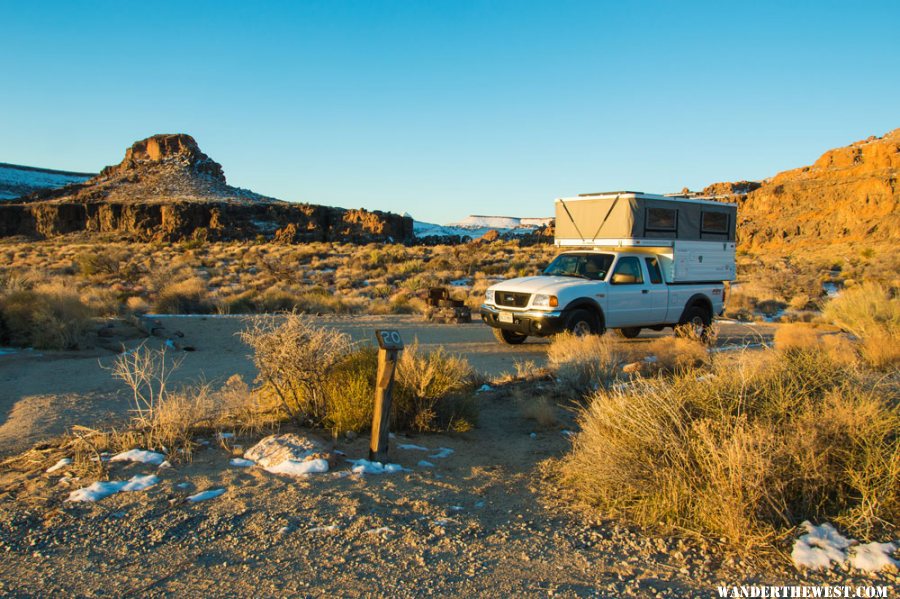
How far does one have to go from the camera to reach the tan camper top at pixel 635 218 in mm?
12578

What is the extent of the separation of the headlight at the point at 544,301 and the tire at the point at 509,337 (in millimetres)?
1607

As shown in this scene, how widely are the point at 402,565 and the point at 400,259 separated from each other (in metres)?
34.8

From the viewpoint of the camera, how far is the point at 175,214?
65.0 m

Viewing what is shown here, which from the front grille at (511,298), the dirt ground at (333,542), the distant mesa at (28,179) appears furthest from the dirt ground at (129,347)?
the distant mesa at (28,179)

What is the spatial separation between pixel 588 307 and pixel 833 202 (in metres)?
61.3

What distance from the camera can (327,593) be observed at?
356cm

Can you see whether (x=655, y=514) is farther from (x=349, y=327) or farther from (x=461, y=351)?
(x=349, y=327)

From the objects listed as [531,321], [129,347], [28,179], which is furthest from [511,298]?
[28,179]

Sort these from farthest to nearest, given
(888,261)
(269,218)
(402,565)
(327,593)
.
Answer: (269,218), (888,261), (402,565), (327,593)

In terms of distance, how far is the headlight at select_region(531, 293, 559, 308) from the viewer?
37.8 ft

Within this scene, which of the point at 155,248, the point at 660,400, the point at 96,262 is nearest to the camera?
the point at 660,400

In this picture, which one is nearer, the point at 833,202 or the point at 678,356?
the point at 678,356

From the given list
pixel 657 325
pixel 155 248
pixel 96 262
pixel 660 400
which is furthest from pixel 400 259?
pixel 660 400

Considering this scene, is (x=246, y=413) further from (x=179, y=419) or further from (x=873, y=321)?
(x=873, y=321)
